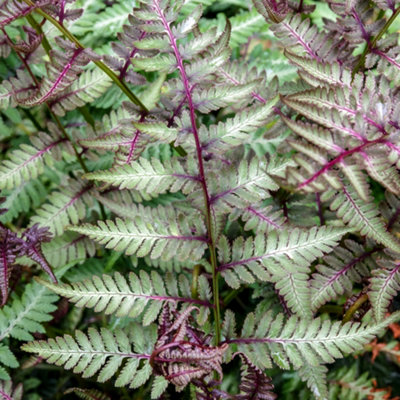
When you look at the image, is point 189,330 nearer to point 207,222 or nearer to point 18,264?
point 207,222

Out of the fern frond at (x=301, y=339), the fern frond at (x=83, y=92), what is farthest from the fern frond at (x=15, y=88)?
the fern frond at (x=301, y=339)

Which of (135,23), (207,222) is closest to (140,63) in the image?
(135,23)

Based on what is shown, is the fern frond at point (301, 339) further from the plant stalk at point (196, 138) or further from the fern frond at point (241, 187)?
the fern frond at point (241, 187)

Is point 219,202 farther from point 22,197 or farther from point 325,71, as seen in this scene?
point 22,197

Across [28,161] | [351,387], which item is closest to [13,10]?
[28,161]

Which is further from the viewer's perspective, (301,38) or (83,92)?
(83,92)

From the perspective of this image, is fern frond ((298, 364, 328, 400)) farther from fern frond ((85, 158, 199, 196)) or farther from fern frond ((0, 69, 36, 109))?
fern frond ((0, 69, 36, 109))
